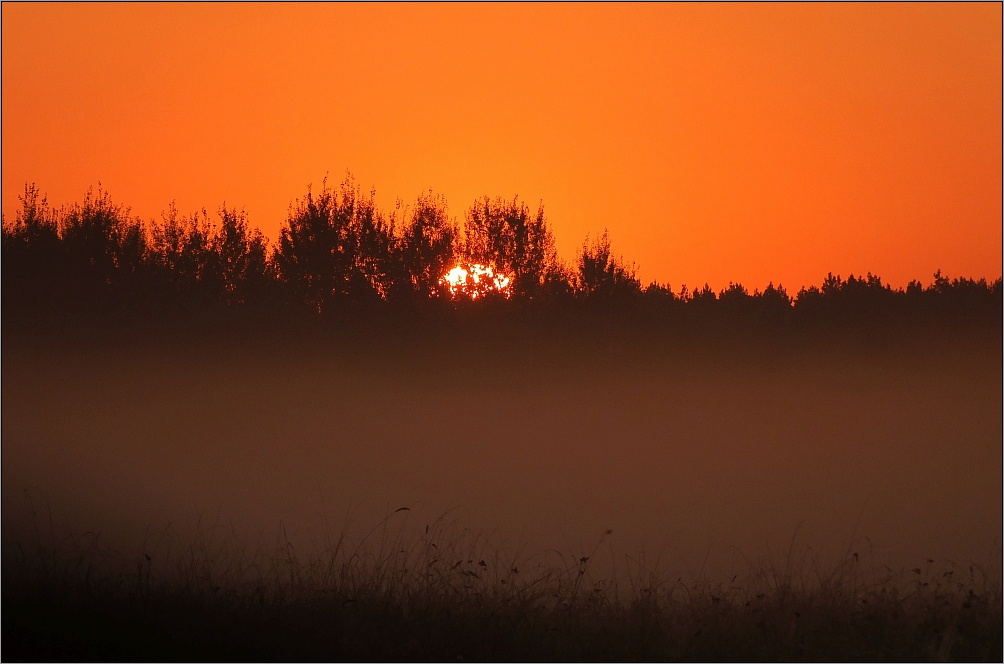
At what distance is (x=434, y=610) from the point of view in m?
5.36

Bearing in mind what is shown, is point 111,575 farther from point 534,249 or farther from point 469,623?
point 534,249

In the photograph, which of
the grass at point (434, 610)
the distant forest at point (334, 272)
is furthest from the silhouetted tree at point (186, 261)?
the grass at point (434, 610)

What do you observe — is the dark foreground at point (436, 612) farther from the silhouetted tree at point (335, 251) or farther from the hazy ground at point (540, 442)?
the silhouetted tree at point (335, 251)

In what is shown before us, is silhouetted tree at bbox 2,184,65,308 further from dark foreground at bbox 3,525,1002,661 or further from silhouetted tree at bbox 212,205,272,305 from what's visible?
dark foreground at bbox 3,525,1002,661

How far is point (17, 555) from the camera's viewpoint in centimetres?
564

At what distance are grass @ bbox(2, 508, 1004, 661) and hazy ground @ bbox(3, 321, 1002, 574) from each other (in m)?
1.11

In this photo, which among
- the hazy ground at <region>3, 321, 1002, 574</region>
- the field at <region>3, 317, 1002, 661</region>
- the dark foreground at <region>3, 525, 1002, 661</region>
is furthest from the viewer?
the hazy ground at <region>3, 321, 1002, 574</region>

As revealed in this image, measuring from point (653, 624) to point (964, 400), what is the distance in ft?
51.3

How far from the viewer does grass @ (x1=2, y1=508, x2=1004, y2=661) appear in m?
4.95

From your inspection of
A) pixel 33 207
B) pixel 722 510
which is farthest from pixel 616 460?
pixel 33 207

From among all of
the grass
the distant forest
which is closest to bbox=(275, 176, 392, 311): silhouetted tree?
the distant forest

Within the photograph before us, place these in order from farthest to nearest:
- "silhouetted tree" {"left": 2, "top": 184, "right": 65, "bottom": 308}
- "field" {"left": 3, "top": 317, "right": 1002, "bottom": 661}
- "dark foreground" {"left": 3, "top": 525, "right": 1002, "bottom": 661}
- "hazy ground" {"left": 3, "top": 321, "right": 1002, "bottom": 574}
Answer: "silhouetted tree" {"left": 2, "top": 184, "right": 65, "bottom": 308} < "hazy ground" {"left": 3, "top": 321, "right": 1002, "bottom": 574} < "field" {"left": 3, "top": 317, "right": 1002, "bottom": 661} < "dark foreground" {"left": 3, "top": 525, "right": 1002, "bottom": 661}

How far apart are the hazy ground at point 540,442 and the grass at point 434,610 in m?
1.11

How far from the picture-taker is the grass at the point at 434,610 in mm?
4949
